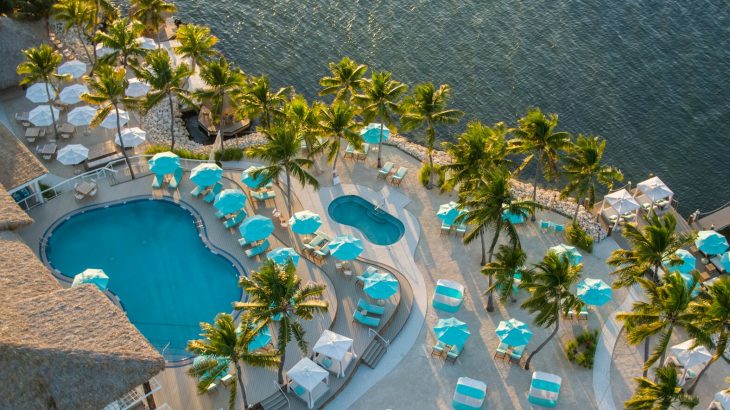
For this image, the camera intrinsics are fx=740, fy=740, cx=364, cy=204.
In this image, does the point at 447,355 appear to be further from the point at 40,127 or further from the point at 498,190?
the point at 40,127

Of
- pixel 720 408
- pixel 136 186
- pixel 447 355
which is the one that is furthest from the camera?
pixel 136 186

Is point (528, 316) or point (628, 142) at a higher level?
point (628, 142)

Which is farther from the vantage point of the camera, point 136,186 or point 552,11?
point 552,11

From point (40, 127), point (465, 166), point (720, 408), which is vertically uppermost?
point (465, 166)

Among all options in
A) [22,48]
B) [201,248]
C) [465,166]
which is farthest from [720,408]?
[22,48]

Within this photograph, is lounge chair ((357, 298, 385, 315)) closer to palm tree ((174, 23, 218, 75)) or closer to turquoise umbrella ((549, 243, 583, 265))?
turquoise umbrella ((549, 243, 583, 265))

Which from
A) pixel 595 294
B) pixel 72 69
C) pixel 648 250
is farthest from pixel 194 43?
pixel 648 250

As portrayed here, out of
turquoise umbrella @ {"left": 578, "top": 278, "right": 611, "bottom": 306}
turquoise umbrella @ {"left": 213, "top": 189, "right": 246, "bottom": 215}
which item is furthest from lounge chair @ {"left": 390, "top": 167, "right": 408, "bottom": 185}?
A: turquoise umbrella @ {"left": 578, "top": 278, "right": 611, "bottom": 306}

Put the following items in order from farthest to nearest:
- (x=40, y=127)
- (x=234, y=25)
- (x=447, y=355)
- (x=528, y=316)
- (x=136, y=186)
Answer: (x=234, y=25) < (x=40, y=127) < (x=136, y=186) < (x=528, y=316) < (x=447, y=355)
